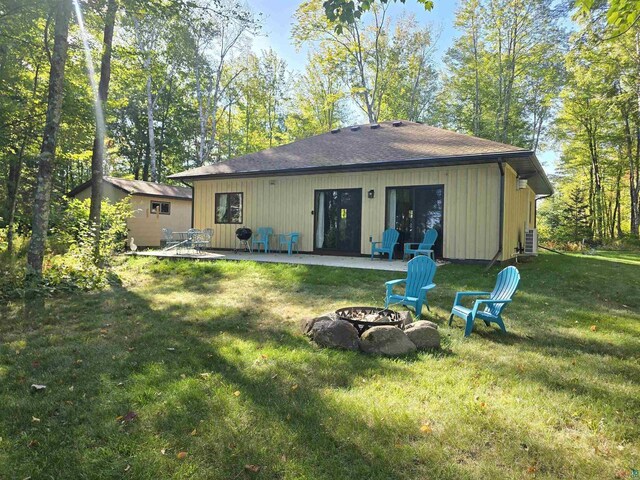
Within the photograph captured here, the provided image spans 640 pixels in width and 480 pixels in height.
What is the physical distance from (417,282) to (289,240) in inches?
261

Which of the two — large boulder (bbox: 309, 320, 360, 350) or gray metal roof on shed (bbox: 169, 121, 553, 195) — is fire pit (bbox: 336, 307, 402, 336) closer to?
large boulder (bbox: 309, 320, 360, 350)

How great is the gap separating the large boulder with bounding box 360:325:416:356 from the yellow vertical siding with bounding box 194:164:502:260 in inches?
251

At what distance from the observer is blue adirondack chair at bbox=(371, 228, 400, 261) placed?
31.9 ft

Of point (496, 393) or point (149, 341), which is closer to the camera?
point (496, 393)

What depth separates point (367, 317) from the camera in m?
4.14

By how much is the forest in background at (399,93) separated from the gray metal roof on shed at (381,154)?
395cm

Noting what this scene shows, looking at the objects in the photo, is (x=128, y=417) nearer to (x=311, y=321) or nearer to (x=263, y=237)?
(x=311, y=321)

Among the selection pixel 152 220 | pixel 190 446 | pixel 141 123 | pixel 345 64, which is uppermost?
pixel 345 64

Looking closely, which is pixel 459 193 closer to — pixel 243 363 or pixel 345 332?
pixel 345 332

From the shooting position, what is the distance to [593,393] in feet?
9.07

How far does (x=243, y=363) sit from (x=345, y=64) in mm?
21168

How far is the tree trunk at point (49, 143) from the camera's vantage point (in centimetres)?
595

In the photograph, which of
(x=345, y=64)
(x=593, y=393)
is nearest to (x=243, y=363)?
(x=593, y=393)

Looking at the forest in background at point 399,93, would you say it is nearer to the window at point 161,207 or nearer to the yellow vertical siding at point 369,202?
the window at point 161,207
